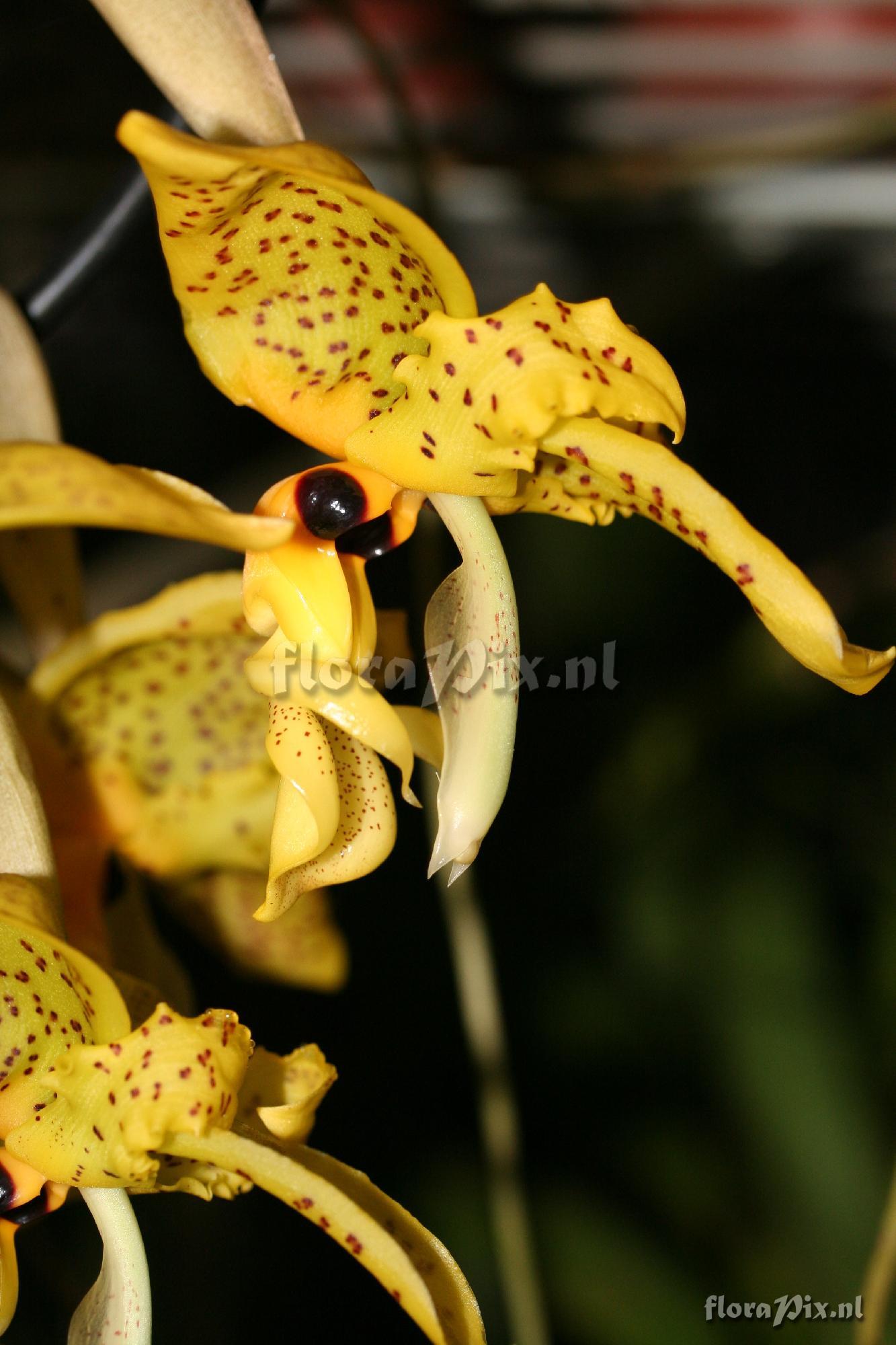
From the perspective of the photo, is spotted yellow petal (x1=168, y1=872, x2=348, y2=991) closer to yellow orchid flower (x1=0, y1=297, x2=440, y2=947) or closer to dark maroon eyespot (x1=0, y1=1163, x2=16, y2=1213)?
yellow orchid flower (x1=0, y1=297, x2=440, y2=947)

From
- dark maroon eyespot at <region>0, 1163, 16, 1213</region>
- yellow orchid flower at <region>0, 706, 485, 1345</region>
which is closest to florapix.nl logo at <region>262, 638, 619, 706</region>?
yellow orchid flower at <region>0, 706, 485, 1345</region>

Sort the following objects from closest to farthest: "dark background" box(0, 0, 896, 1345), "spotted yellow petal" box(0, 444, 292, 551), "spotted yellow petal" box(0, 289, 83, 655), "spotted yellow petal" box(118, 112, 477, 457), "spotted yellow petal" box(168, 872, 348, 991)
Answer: "spotted yellow petal" box(0, 444, 292, 551) → "spotted yellow petal" box(118, 112, 477, 457) → "spotted yellow petal" box(0, 289, 83, 655) → "spotted yellow petal" box(168, 872, 348, 991) → "dark background" box(0, 0, 896, 1345)

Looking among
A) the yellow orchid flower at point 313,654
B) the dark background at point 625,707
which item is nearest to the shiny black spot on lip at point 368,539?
the yellow orchid flower at point 313,654

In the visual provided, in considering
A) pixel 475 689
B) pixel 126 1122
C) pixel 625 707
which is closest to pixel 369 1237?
pixel 126 1122

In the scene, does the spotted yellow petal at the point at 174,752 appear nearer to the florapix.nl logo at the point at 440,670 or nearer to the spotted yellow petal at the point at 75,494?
the florapix.nl logo at the point at 440,670

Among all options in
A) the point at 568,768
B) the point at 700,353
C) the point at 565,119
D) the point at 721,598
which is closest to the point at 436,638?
the point at 568,768

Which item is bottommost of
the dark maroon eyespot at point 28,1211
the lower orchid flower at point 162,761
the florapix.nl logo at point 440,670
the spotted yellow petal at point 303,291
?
the dark maroon eyespot at point 28,1211
